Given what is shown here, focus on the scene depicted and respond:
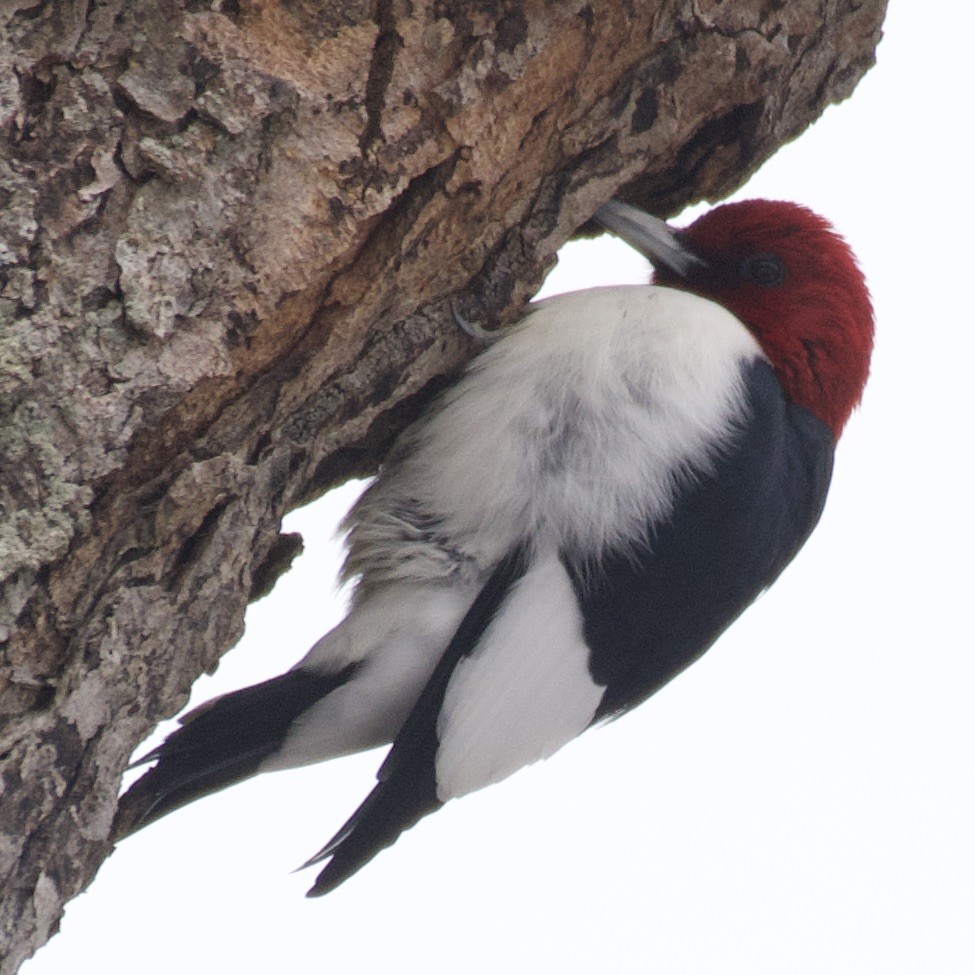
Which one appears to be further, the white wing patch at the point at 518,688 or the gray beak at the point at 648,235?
the gray beak at the point at 648,235

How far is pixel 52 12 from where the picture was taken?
172 centimetres

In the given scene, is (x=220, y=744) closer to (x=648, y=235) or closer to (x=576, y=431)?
(x=576, y=431)

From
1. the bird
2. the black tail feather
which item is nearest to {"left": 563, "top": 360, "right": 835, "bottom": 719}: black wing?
the bird

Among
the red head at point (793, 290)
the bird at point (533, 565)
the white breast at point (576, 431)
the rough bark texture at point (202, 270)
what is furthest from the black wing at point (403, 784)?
the red head at point (793, 290)

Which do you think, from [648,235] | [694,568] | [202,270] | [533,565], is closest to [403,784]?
[533,565]

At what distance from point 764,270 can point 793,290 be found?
8cm

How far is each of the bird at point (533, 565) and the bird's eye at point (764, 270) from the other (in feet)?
0.93

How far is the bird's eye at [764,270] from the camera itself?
2.76m

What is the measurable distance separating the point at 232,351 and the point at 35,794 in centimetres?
65

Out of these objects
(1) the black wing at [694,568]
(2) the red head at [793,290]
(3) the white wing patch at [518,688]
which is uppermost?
(2) the red head at [793,290]

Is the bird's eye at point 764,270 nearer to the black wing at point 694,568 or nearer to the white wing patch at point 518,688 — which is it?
the black wing at point 694,568

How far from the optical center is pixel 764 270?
9.08 feet

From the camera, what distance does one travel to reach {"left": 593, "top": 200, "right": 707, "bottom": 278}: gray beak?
264 cm

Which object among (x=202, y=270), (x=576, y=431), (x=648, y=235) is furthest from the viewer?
(x=648, y=235)
